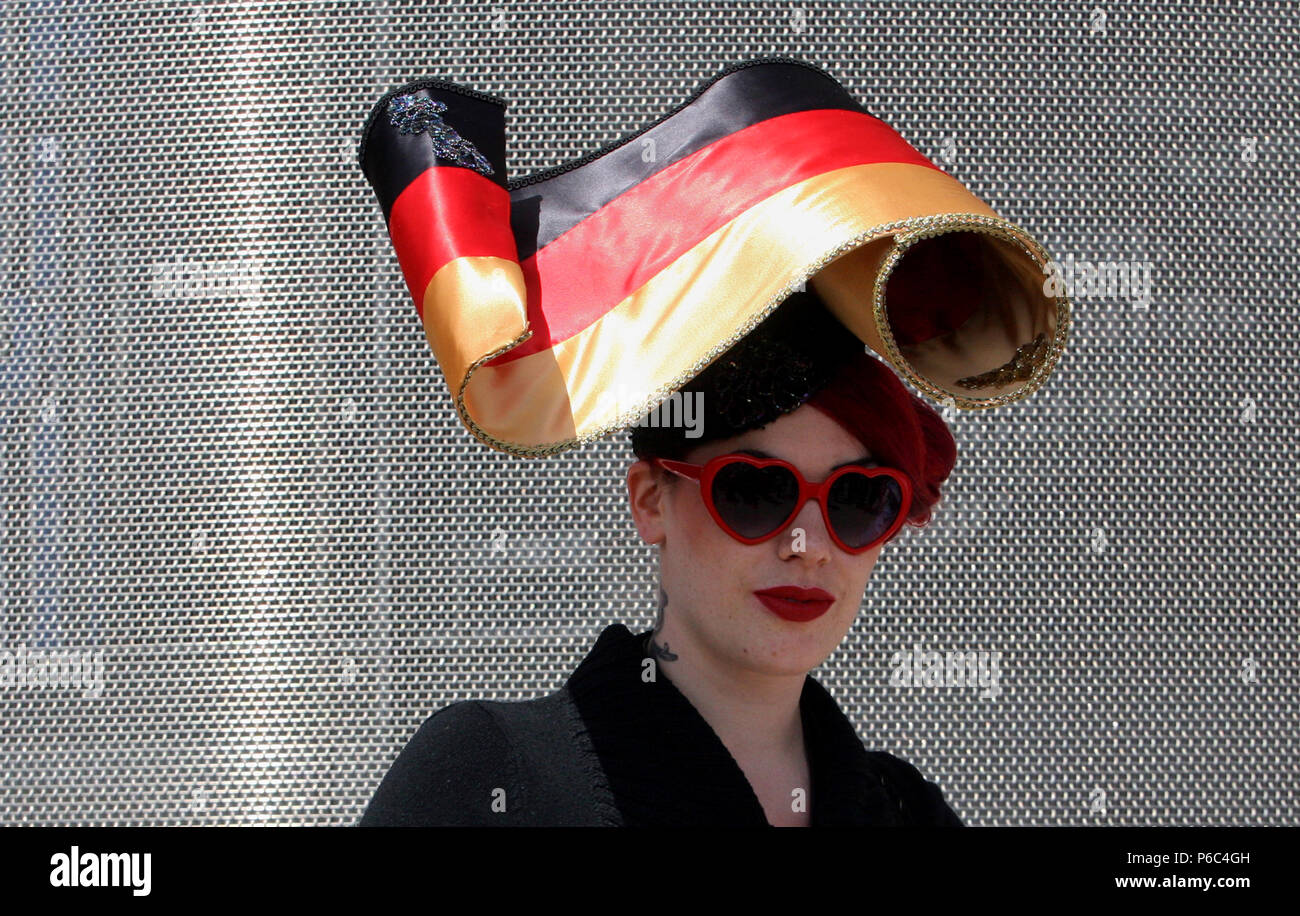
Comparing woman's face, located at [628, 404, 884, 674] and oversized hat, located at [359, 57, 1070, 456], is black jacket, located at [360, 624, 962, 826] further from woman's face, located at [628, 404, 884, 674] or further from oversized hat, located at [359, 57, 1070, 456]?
oversized hat, located at [359, 57, 1070, 456]

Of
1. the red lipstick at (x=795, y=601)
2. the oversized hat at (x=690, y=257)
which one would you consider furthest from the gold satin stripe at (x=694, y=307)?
the red lipstick at (x=795, y=601)

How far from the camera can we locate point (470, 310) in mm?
642

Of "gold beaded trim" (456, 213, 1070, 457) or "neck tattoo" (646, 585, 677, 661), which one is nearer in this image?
"gold beaded trim" (456, 213, 1070, 457)

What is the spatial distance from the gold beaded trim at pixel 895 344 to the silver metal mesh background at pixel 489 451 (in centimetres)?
72

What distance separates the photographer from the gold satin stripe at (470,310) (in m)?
0.63

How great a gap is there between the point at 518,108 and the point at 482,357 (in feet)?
2.82

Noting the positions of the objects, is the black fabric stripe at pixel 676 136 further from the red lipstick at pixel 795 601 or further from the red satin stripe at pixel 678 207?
A: the red lipstick at pixel 795 601

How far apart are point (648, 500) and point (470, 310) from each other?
0.17 m

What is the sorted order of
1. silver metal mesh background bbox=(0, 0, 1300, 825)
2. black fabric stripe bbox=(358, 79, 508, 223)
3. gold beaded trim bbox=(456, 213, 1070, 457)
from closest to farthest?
1. gold beaded trim bbox=(456, 213, 1070, 457)
2. black fabric stripe bbox=(358, 79, 508, 223)
3. silver metal mesh background bbox=(0, 0, 1300, 825)

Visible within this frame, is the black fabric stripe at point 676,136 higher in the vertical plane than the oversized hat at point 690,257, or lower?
higher

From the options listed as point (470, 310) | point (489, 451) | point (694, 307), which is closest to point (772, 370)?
point (694, 307)

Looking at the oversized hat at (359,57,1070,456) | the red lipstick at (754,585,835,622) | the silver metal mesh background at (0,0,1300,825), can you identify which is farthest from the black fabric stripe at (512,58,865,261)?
the silver metal mesh background at (0,0,1300,825)

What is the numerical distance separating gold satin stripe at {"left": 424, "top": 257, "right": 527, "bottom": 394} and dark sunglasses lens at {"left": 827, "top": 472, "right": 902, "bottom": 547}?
0.19 meters

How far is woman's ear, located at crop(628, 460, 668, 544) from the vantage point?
0.74 meters
